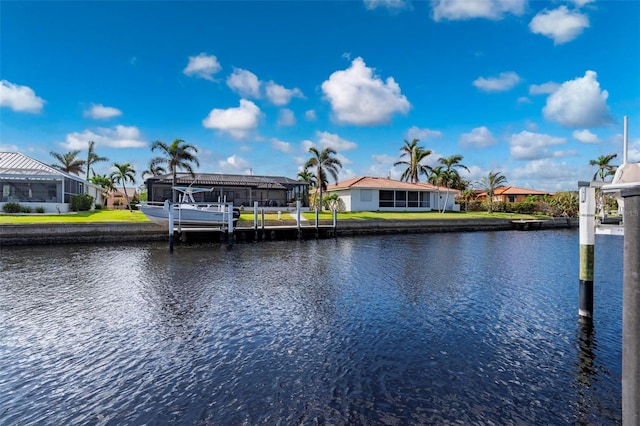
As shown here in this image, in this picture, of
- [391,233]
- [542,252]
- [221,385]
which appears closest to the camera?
[221,385]

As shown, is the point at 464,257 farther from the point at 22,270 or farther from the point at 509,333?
the point at 22,270

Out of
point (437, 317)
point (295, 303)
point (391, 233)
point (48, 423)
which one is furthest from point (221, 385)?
point (391, 233)

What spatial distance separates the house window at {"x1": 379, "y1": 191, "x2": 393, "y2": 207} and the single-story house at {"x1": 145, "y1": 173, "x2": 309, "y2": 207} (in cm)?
918

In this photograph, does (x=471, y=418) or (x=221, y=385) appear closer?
(x=471, y=418)

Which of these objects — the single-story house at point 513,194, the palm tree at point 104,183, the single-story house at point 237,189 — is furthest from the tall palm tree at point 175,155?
the single-story house at point 513,194

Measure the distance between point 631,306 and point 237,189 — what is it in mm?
40085

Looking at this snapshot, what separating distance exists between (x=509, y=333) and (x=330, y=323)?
161 inches

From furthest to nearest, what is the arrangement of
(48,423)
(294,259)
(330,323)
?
(294,259)
(330,323)
(48,423)

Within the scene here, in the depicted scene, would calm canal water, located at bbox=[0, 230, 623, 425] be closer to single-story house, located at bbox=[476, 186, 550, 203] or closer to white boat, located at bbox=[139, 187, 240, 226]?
white boat, located at bbox=[139, 187, 240, 226]

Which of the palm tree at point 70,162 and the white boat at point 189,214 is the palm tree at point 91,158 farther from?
the white boat at point 189,214

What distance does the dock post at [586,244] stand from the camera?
28.6 feet

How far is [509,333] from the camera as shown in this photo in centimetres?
856

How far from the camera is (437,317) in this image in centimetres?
972

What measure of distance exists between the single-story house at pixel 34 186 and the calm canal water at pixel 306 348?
1978cm
